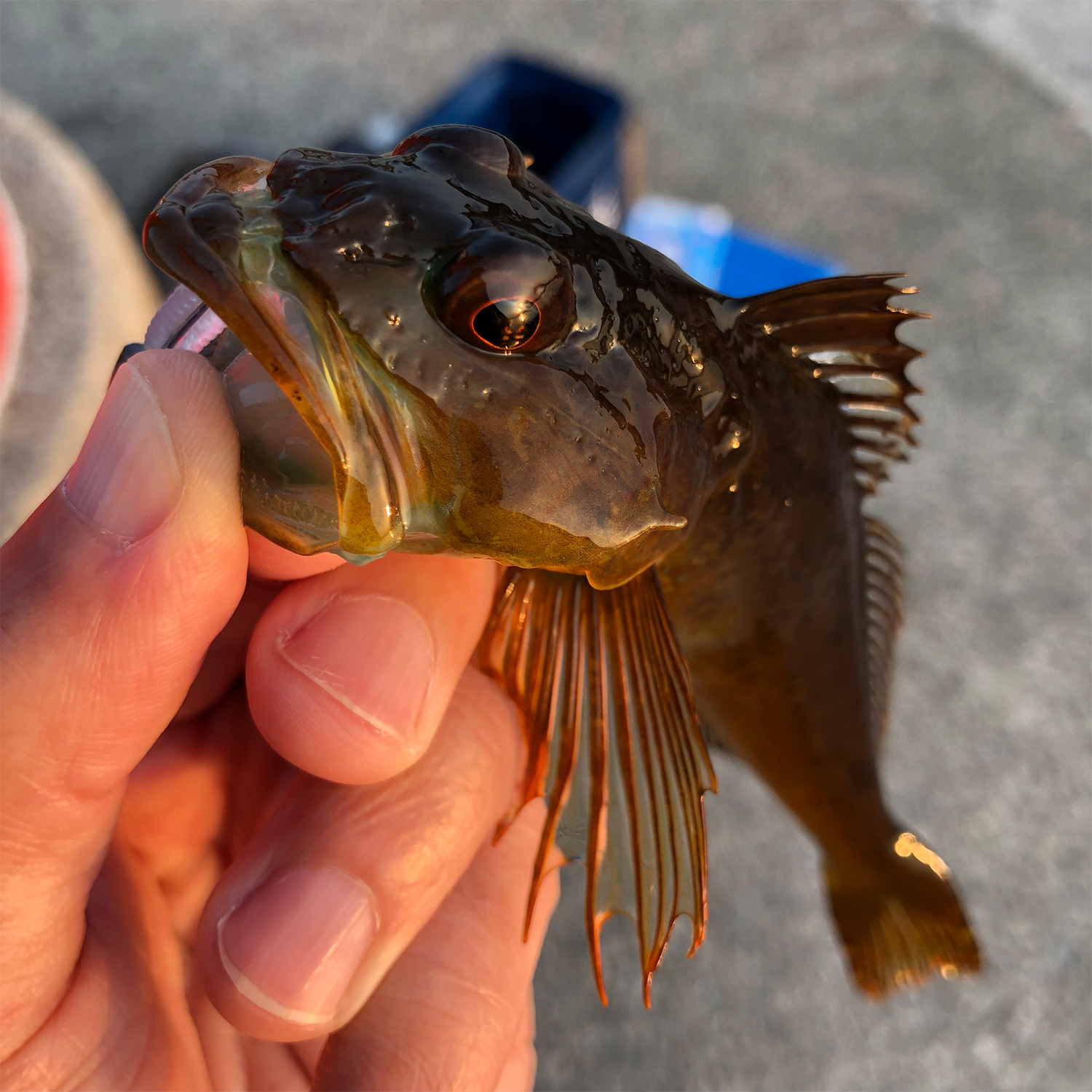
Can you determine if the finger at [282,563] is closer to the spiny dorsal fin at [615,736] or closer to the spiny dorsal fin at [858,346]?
the spiny dorsal fin at [615,736]

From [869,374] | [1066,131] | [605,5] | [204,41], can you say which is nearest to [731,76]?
[605,5]

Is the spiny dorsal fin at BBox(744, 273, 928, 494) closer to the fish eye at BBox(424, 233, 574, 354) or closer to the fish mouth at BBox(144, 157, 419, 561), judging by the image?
the fish eye at BBox(424, 233, 574, 354)

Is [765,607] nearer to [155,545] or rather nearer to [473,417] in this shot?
[473,417]

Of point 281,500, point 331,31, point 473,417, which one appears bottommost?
point 331,31

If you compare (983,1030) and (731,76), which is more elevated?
(731,76)

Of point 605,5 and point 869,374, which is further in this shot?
point 605,5

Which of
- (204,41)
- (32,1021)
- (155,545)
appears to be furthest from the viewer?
(204,41)

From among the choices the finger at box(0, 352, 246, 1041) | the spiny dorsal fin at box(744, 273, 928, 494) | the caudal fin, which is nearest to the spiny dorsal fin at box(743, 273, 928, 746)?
the spiny dorsal fin at box(744, 273, 928, 494)
